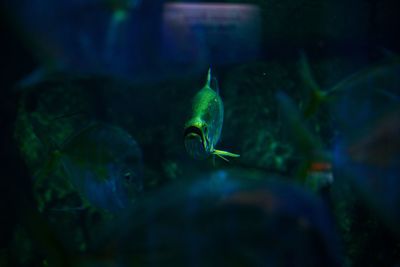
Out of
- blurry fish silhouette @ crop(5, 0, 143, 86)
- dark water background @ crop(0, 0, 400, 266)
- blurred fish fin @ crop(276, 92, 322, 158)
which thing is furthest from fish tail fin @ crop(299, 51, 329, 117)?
dark water background @ crop(0, 0, 400, 266)

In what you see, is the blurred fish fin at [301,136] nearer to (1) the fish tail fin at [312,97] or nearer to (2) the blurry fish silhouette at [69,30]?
(1) the fish tail fin at [312,97]

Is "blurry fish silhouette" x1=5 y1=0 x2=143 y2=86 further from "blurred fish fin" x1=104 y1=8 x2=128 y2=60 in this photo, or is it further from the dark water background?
the dark water background

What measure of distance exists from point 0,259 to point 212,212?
4640mm

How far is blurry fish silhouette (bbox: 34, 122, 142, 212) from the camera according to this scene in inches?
80.0

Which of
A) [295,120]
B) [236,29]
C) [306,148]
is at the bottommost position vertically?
[306,148]

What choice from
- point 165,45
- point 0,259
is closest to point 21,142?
point 0,259

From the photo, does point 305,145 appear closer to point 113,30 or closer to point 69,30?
point 69,30

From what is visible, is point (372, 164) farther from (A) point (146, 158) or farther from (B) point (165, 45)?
(A) point (146, 158)

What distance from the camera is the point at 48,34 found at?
2082 millimetres

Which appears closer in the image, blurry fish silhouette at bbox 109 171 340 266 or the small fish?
blurry fish silhouette at bbox 109 171 340 266

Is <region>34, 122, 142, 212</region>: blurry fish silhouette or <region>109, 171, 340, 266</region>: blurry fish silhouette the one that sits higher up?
<region>109, 171, 340, 266</region>: blurry fish silhouette

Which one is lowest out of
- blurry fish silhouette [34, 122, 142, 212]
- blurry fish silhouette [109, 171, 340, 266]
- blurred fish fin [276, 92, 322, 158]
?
blurry fish silhouette [34, 122, 142, 212]

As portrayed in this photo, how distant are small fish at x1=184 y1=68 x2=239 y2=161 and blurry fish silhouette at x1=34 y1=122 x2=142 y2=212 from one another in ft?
1.27

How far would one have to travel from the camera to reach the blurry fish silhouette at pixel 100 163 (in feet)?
6.67
